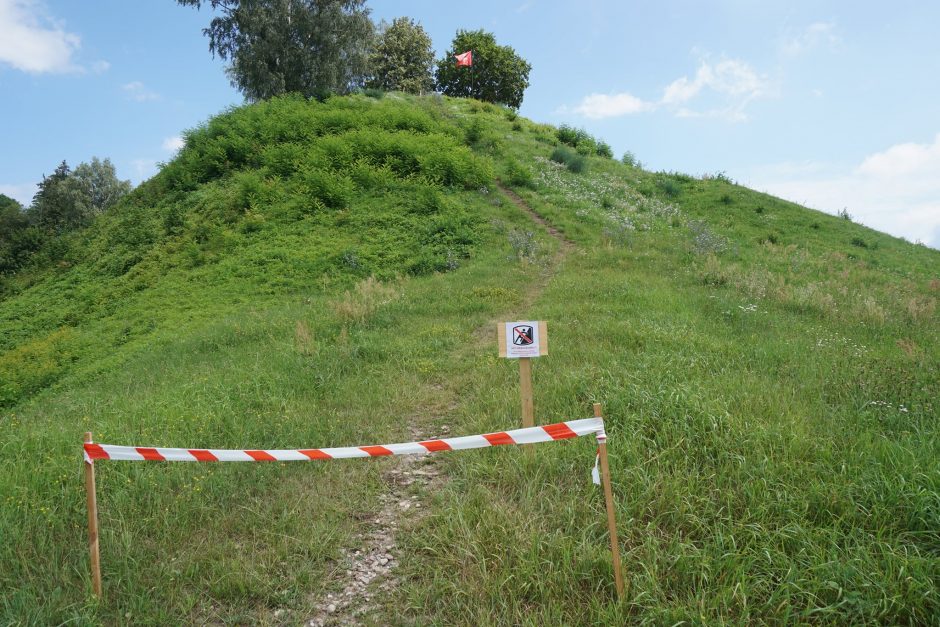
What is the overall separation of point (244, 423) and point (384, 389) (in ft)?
6.16

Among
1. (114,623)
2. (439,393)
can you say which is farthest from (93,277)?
(114,623)

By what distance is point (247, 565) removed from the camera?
11.6ft

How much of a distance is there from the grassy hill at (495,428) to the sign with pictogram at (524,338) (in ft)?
3.20

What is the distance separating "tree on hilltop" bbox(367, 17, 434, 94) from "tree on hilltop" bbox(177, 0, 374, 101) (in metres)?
16.5

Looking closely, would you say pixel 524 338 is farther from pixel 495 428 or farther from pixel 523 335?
pixel 495 428

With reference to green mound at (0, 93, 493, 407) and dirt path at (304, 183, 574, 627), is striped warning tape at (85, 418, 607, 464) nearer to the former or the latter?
dirt path at (304, 183, 574, 627)

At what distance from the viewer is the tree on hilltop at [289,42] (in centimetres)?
2906

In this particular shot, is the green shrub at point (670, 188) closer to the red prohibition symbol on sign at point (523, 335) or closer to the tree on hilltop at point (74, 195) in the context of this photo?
the red prohibition symbol on sign at point (523, 335)

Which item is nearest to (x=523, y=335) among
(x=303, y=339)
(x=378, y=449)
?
(x=378, y=449)

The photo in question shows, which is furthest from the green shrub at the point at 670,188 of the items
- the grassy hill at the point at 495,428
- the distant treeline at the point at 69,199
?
the distant treeline at the point at 69,199

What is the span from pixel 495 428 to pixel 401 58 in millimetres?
51191

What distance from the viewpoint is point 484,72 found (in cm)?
5034

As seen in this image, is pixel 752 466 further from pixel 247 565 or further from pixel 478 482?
pixel 247 565

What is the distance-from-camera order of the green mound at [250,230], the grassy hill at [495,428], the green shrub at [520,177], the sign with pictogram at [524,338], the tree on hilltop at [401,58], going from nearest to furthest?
the grassy hill at [495,428] → the sign with pictogram at [524,338] → the green mound at [250,230] → the green shrub at [520,177] → the tree on hilltop at [401,58]
